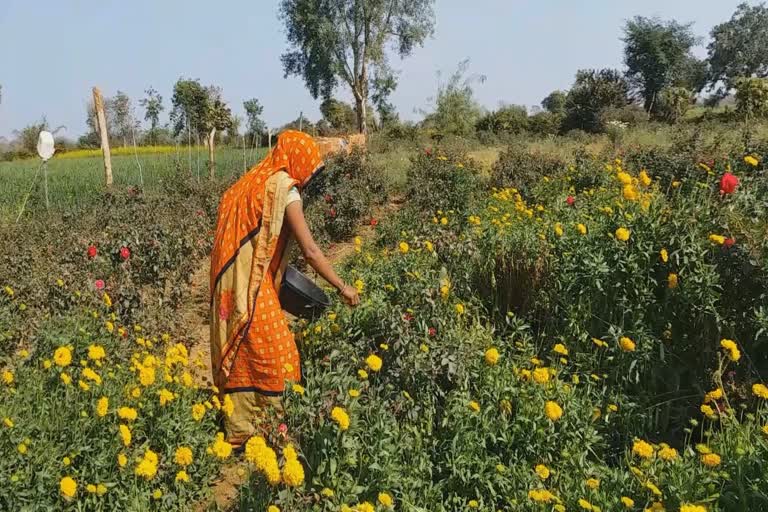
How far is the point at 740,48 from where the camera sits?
37844mm

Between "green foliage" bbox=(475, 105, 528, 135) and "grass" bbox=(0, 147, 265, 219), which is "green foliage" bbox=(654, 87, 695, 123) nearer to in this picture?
"green foliage" bbox=(475, 105, 528, 135)

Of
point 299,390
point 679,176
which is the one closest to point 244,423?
point 299,390

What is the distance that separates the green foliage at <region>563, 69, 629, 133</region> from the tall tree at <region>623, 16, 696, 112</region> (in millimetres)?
9406

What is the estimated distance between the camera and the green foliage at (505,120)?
23.0 meters

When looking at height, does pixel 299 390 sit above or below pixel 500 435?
above

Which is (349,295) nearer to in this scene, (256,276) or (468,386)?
(256,276)

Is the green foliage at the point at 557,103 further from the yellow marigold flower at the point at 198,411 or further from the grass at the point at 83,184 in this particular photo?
the yellow marigold flower at the point at 198,411

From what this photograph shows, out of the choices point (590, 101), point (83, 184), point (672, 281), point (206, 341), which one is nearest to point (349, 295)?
point (672, 281)

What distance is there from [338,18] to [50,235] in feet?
73.2

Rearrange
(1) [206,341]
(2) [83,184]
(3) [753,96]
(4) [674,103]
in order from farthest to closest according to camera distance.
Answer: (4) [674,103] < (3) [753,96] < (2) [83,184] < (1) [206,341]

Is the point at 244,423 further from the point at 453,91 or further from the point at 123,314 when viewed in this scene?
the point at 453,91

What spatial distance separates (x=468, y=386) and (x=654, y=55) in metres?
33.2

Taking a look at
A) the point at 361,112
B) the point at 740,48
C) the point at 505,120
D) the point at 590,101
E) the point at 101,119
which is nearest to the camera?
the point at 101,119

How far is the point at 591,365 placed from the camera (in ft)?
9.42
